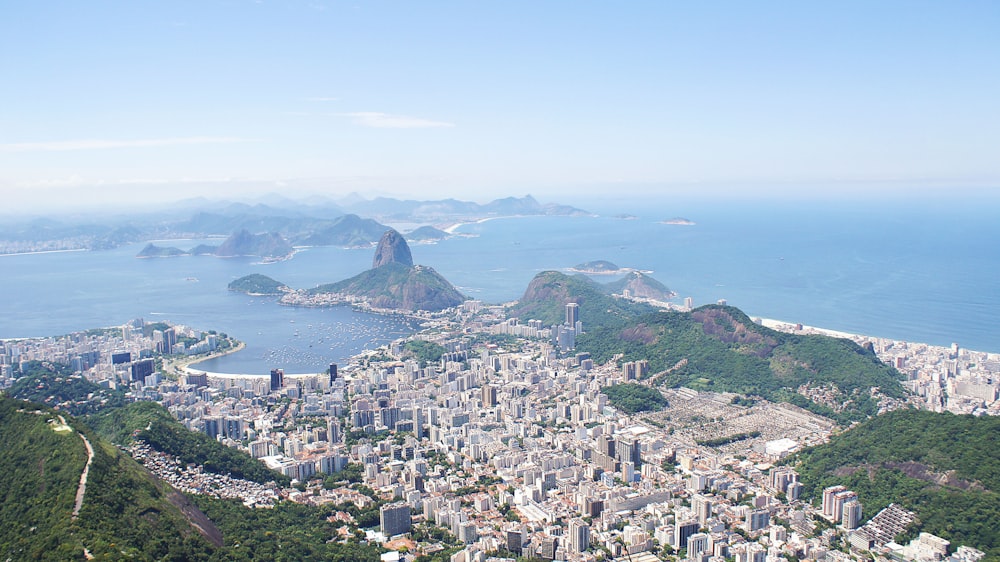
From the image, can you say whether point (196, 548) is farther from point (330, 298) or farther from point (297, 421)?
point (330, 298)

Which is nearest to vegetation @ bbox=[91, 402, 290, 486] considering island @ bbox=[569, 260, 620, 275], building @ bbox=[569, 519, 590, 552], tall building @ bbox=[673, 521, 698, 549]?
building @ bbox=[569, 519, 590, 552]

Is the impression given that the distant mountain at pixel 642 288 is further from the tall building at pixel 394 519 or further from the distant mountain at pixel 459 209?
the distant mountain at pixel 459 209

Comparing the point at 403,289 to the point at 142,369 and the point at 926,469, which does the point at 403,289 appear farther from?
the point at 926,469

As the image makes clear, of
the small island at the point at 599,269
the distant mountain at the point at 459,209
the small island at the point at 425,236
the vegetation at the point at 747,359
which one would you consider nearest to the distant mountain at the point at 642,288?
the small island at the point at 599,269

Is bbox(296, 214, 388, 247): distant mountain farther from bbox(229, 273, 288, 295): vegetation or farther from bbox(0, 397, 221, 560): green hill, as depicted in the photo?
bbox(0, 397, 221, 560): green hill

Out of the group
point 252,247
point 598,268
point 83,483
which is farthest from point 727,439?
point 252,247

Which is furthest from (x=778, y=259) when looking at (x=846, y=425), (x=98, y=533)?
(x=98, y=533)
